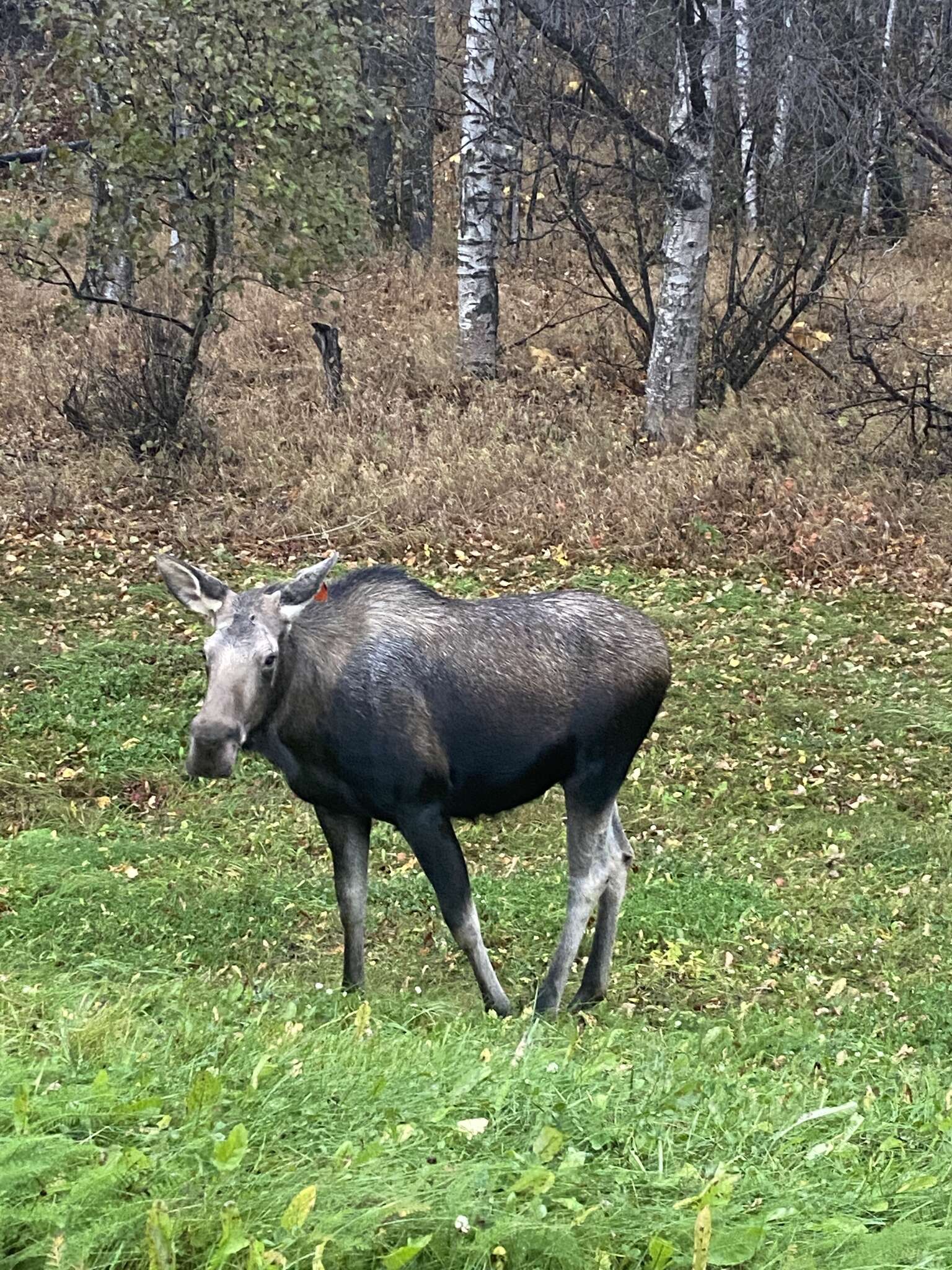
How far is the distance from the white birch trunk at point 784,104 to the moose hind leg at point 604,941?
12.9m

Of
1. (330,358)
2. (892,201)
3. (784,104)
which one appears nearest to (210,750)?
(330,358)

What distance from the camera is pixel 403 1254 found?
264cm

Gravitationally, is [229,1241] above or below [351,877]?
above

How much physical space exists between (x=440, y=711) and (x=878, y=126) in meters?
14.3

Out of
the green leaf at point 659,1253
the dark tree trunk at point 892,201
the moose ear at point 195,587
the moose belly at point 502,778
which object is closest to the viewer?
the green leaf at point 659,1253

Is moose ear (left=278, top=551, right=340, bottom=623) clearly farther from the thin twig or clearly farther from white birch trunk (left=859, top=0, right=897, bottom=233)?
the thin twig

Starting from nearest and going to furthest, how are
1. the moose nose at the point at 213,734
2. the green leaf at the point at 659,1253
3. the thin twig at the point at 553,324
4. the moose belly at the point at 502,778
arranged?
1. the green leaf at the point at 659,1253
2. the moose nose at the point at 213,734
3. the moose belly at the point at 502,778
4. the thin twig at the point at 553,324

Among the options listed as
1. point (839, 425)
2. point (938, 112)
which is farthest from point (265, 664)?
point (938, 112)

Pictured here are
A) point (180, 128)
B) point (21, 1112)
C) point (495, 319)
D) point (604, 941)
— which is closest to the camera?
point (21, 1112)

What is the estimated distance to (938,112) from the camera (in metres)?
30.0

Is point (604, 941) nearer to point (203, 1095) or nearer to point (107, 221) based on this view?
point (203, 1095)

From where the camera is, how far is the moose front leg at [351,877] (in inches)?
255

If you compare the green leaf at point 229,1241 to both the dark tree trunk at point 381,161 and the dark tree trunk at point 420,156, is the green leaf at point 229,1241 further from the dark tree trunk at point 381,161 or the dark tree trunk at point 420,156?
the dark tree trunk at point 420,156

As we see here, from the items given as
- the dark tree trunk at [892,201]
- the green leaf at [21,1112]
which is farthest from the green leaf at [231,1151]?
the dark tree trunk at [892,201]
